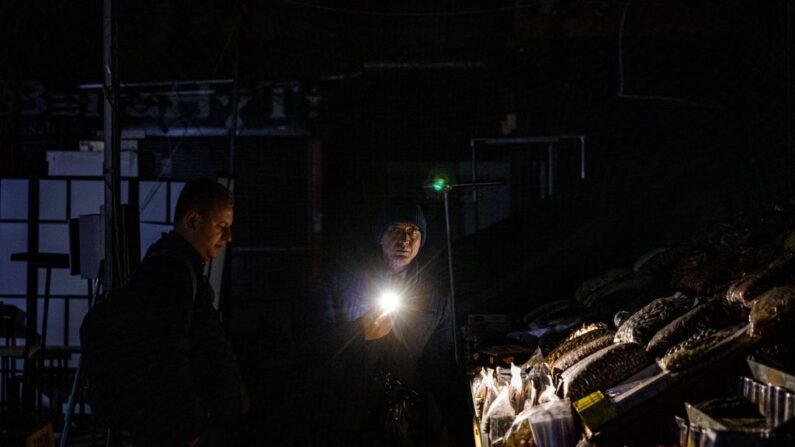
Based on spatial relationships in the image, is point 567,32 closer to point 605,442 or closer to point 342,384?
point 342,384

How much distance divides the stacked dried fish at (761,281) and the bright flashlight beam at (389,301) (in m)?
2.28

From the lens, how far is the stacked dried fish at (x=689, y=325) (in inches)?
137

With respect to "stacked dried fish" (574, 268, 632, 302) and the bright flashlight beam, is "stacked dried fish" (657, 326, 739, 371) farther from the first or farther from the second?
"stacked dried fish" (574, 268, 632, 302)

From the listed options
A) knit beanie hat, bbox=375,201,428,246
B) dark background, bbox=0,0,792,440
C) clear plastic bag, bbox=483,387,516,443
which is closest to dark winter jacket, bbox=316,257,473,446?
knit beanie hat, bbox=375,201,428,246

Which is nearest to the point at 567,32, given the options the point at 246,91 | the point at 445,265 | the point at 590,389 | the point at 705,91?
the point at 705,91

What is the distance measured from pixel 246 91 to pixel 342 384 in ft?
27.8

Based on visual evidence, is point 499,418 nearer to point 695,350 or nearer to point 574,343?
point 574,343

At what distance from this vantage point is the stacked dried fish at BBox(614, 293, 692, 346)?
379 centimetres

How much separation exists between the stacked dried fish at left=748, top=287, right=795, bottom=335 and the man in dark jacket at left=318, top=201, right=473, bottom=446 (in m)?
2.40

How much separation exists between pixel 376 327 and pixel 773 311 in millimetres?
2699

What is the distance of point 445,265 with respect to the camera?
7867 millimetres

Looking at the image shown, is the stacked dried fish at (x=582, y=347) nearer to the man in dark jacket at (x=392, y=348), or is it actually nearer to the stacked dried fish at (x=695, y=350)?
the stacked dried fish at (x=695, y=350)

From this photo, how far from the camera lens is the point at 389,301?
4.92m

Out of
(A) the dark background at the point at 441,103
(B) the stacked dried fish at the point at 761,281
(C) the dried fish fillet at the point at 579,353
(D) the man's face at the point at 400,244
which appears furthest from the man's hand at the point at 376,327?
(A) the dark background at the point at 441,103
